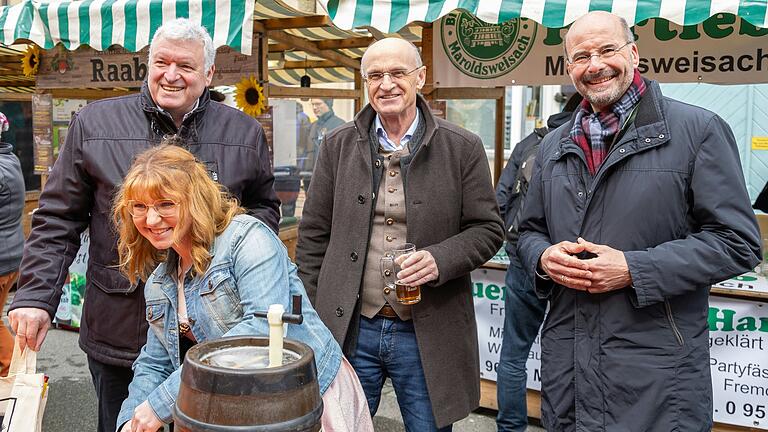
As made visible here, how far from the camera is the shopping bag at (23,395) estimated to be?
2152mm

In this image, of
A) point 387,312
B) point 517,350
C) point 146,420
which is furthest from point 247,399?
point 517,350

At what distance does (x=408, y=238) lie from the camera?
2.66 meters

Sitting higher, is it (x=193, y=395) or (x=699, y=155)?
(x=699, y=155)

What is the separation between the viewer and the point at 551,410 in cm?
244

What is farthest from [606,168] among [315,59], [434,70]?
[315,59]

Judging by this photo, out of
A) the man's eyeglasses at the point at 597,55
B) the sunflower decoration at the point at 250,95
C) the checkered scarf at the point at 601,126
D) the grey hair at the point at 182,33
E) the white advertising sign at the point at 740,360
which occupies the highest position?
the sunflower decoration at the point at 250,95

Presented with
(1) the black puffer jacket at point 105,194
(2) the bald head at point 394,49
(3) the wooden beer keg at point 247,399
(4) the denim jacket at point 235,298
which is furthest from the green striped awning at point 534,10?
(3) the wooden beer keg at point 247,399

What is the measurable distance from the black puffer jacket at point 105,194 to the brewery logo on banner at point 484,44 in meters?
2.56

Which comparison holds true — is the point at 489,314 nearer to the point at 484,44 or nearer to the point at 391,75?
the point at 484,44

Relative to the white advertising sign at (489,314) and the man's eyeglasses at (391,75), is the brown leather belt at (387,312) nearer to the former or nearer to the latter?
the man's eyeglasses at (391,75)

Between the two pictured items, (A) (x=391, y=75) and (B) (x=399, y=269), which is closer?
(B) (x=399, y=269)

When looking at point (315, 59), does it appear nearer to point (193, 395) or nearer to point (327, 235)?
point (327, 235)

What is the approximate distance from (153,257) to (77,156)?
2.14 ft

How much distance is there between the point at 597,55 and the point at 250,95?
3.33m
